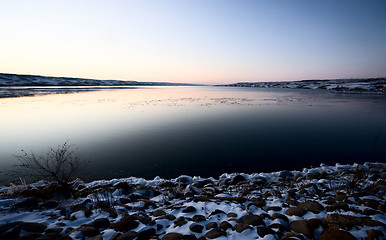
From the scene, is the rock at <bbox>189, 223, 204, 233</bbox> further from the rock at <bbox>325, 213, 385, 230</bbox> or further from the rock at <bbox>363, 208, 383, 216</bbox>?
the rock at <bbox>363, 208, 383, 216</bbox>

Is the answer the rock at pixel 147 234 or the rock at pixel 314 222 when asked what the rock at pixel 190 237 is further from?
the rock at pixel 314 222

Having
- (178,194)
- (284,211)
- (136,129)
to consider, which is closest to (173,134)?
(136,129)

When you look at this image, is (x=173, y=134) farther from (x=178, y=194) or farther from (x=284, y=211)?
(x=284, y=211)

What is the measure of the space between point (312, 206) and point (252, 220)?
58.3 inches

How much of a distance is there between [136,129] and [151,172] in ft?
20.1

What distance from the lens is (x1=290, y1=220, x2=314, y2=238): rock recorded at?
278cm

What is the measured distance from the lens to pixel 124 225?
3174 mm

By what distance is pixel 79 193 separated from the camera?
4855 mm

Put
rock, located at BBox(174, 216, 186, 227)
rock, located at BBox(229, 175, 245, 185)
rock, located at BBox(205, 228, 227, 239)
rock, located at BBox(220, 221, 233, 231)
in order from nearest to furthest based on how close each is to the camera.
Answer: rock, located at BBox(205, 228, 227, 239), rock, located at BBox(220, 221, 233, 231), rock, located at BBox(174, 216, 186, 227), rock, located at BBox(229, 175, 245, 185)

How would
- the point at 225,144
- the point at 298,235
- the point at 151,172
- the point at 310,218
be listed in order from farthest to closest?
the point at 225,144, the point at 151,172, the point at 310,218, the point at 298,235

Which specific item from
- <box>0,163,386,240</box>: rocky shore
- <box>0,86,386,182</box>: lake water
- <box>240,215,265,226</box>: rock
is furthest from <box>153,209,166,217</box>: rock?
<box>0,86,386,182</box>: lake water

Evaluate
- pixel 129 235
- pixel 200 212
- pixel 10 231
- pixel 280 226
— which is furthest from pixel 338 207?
pixel 10 231

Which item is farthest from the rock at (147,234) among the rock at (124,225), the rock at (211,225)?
the rock at (211,225)

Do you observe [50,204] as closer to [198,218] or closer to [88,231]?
[88,231]
